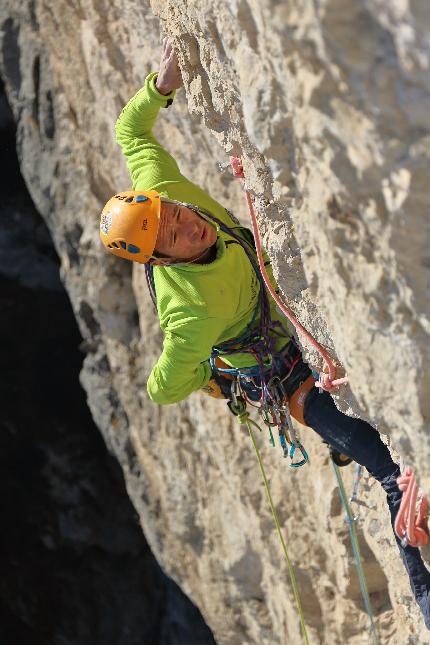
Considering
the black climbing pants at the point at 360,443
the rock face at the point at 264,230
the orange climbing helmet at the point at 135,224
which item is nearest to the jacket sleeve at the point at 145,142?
the rock face at the point at 264,230

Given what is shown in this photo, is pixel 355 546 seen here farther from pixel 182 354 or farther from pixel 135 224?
pixel 135 224

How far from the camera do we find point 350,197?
1.92m

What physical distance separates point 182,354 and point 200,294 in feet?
0.81

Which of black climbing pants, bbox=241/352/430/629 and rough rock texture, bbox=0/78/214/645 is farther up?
black climbing pants, bbox=241/352/430/629

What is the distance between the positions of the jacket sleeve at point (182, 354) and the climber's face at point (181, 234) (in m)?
0.28

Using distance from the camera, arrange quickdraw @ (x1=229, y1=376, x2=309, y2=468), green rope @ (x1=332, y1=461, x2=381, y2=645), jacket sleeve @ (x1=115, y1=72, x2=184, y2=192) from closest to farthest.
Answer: jacket sleeve @ (x1=115, y1=72, x2=184, y2=192)
quickdraw @ (x1=229, y1=376, x2=309, y2=468)
green rope @ (x1=332, y1=461, x2=381, y2=645)

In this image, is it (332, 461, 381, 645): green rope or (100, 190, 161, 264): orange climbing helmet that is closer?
(100, 190, 161, 264): orange climbing helmet

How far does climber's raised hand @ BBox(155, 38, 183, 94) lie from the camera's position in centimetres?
345

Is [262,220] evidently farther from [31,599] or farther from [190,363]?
[31,599]

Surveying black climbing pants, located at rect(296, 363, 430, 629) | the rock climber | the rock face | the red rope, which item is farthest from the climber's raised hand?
black climbing pants, located at rect(296, 363, 430, 629)

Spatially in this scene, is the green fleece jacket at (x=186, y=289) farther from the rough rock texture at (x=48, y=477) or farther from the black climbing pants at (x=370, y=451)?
the rough rock texture at (x=48, y=477)

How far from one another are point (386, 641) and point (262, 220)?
259cm

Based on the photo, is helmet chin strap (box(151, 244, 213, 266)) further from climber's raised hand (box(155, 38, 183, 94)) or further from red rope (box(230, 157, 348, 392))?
climber's raised hand (box(155, 38, 183, 94))

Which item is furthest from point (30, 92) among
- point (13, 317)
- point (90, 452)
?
point (90, 452)
